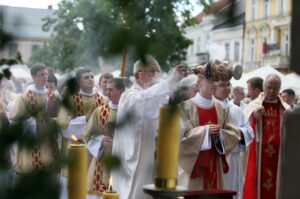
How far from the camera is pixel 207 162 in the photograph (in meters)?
6.61

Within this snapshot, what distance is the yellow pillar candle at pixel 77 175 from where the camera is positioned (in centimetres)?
130

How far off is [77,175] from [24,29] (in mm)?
324

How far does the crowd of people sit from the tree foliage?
0.03m

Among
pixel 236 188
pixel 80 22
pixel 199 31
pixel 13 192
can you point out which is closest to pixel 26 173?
pixel 13 192

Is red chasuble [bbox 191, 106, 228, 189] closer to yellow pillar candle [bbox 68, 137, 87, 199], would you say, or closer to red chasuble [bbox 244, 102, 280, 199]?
red chasuble [bbox 244, 102, 280, 199]

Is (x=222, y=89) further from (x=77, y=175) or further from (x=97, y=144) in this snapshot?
(x=77, y=175)

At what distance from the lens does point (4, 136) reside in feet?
3.96

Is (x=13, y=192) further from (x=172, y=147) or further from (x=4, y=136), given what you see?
(x=172, y=147)

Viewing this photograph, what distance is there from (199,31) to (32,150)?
1.44 ft

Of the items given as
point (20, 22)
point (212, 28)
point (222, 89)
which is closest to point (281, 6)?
point (212, 28)

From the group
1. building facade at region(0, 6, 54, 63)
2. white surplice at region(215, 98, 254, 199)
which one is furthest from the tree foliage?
white surplice at region(215, 98, 254, 199)

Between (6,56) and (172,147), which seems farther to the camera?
(172,147)

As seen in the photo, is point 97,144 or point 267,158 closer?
point 97,144

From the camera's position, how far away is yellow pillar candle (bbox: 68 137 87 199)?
4.27ft
